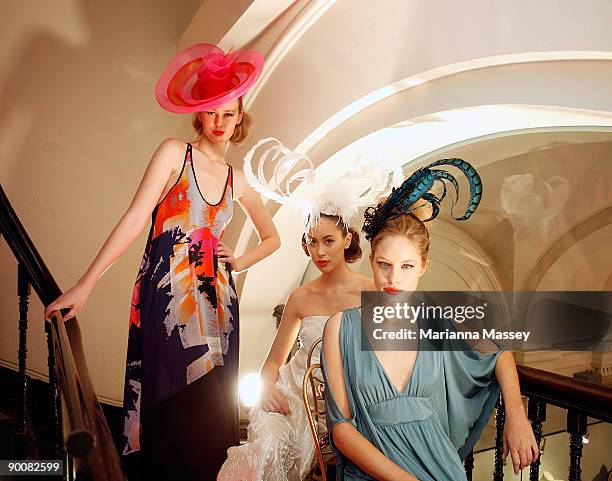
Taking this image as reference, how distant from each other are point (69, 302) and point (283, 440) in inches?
40.8

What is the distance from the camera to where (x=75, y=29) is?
12.9 ft

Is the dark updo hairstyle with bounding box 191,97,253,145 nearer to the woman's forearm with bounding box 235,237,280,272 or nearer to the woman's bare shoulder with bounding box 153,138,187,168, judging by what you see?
the woman's bare shoulder with bounding box 153,138,187,168

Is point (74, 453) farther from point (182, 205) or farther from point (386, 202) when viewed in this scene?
point (182, 205)

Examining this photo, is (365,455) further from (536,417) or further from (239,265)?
(239,265)

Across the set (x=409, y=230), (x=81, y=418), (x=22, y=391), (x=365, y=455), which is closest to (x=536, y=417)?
(x=365, y=455)

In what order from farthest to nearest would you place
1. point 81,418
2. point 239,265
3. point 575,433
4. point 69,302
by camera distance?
1. point 239,265
2. point 69,302
3. point 575,433
4. point 81,418

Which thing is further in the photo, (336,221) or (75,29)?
(75,29)

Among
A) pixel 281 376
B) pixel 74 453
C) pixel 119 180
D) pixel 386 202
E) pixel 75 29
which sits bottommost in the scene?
pixel 74 453

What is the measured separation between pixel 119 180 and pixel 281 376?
1.67 meters

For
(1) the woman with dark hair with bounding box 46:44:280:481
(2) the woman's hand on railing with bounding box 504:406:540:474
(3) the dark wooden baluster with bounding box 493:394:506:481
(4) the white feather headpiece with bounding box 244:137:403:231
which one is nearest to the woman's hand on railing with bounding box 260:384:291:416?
(1) the woman with dark hair with bounding box 46:44:280:481

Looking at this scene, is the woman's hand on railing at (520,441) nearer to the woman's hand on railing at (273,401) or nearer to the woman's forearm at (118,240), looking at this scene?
the woman's hand on railing at (273,401)

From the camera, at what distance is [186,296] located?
2.90 meters

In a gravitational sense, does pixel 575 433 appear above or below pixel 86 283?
below

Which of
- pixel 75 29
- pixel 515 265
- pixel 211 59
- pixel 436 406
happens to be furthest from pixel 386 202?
pixel 75 29
